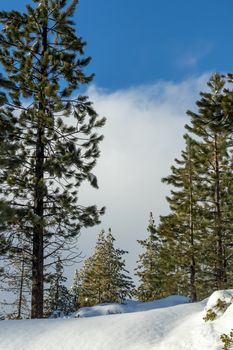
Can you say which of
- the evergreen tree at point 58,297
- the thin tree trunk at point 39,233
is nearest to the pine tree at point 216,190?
the thin tree trunk at point 39,233

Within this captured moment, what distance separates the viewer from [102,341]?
8914mm

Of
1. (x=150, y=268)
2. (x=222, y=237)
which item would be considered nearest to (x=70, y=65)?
(x=222, y=237)

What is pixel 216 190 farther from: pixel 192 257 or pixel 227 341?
pixel 227 341

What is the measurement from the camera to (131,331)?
916cm

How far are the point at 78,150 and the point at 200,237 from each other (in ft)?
49.1

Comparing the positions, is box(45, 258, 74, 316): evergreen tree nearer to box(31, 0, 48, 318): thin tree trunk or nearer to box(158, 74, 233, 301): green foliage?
box(158, 74, 233, 301): green foliage

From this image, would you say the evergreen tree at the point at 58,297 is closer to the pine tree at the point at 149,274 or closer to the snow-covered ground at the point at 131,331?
the pine tree at the point at 149,274

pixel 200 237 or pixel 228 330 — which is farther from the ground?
pixel 200 237

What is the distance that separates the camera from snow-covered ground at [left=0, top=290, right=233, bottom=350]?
27.3ft

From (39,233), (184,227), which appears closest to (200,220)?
(184,227)

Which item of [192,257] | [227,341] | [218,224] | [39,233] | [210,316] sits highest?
[218,224]

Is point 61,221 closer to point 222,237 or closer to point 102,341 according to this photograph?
point 102,341

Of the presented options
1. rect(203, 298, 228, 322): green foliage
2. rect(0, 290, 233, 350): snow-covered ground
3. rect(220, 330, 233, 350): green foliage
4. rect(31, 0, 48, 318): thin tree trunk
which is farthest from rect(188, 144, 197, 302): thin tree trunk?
rect(220, 330, 233, 350): green foliage

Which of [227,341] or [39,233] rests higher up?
[39,233]
